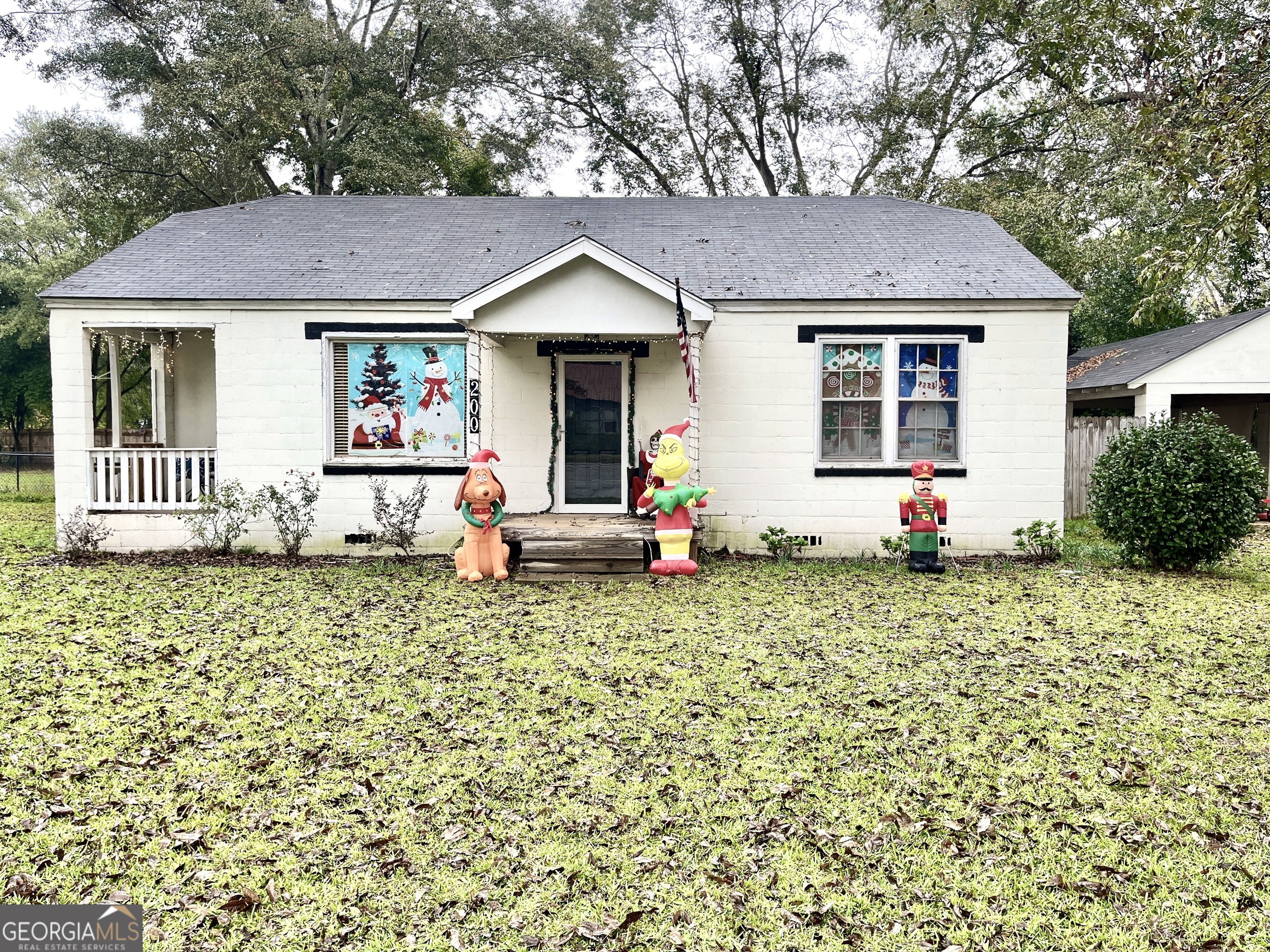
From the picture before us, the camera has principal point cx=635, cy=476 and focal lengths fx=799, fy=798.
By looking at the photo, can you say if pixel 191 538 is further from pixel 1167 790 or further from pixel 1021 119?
pixel 1021 119

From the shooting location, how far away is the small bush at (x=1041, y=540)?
11078mm

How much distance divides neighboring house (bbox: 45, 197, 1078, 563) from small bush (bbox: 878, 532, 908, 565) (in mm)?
201

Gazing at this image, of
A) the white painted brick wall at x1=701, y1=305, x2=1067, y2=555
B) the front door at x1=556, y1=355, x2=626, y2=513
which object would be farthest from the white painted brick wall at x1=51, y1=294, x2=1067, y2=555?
the front door at x1=556, y1=355, x2=626, y2=513

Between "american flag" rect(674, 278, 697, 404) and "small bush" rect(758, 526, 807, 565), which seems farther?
"small bush" rect(758, 526, 807, 565)

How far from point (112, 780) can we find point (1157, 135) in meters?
8.54

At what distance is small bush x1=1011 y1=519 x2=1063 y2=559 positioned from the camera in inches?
436

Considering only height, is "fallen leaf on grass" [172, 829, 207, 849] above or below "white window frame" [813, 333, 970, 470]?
below

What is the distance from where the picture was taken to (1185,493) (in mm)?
9820

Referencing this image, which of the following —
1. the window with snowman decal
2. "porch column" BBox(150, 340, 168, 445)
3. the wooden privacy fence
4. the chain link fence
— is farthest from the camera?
the chain link fence

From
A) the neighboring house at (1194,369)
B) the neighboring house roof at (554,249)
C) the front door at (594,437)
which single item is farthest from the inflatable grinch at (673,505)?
the neighboring house at (1194,369)

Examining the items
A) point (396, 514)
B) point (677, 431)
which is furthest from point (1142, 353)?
point (396, 514)

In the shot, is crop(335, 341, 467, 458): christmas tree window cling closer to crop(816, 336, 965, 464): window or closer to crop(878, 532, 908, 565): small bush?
crop(816, 336, 965, 464): window

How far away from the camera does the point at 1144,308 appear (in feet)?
28.2

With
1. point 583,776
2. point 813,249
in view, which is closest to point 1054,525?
point 813,249
